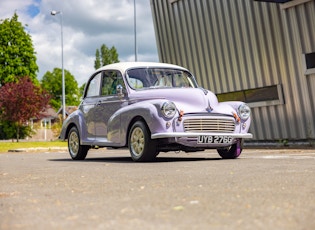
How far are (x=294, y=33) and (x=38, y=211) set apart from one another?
1327 centimetres

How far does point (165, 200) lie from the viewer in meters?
4.59

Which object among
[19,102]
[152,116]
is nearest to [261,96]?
[152,116]

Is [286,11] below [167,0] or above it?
below

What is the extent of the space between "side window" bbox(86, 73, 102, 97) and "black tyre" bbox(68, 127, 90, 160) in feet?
2.46

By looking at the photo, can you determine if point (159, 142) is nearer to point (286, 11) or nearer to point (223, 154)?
point (223, 154)

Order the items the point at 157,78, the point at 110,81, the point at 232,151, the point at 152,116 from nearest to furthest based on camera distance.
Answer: the point at 152,116, the point at 232,151, the point at 157,78, the point at 110,81

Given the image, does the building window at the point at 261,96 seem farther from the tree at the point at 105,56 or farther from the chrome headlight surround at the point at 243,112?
the tree at the point at 105,56

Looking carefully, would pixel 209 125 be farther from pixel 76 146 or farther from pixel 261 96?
pixel 261 96

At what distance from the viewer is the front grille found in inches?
367

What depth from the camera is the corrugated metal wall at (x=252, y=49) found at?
16.2 metres

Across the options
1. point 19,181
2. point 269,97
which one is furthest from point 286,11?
point 19,181

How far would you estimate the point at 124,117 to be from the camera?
9.82 meters

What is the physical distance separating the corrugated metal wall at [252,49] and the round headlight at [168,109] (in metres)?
7.75

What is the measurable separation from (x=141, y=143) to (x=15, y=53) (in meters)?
47.8
